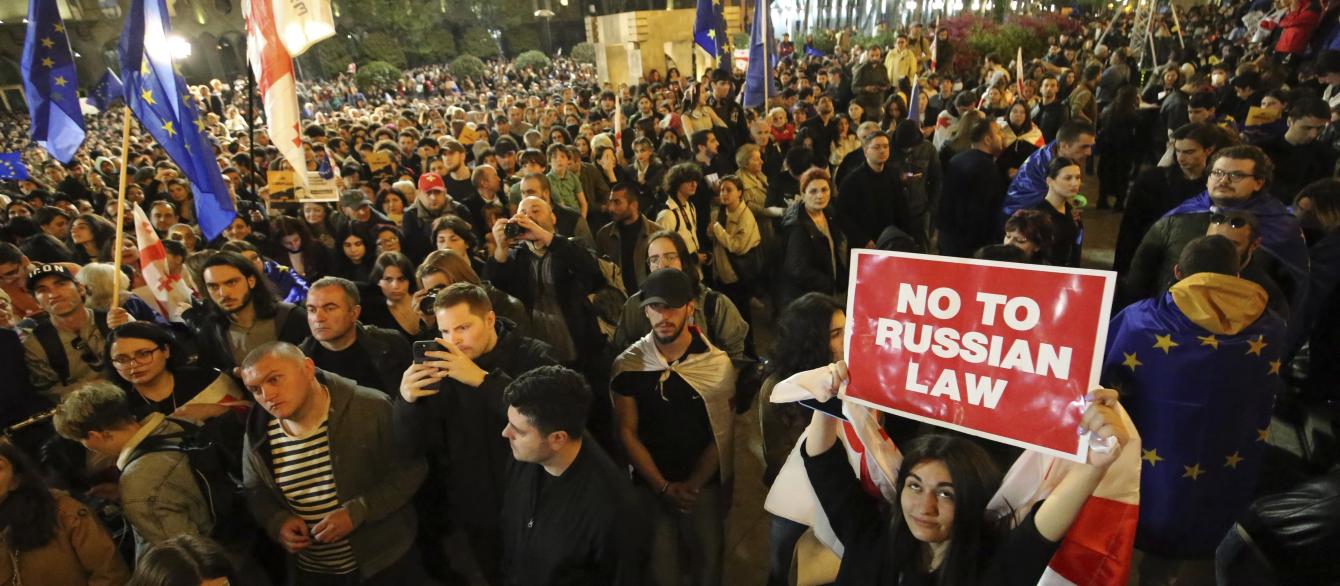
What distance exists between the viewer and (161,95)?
4.53 m

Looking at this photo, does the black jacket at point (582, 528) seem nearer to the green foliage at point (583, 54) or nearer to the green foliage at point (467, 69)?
the green foliage at point (467, 69)

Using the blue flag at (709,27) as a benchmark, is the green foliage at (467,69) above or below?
below

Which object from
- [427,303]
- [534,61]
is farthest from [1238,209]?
[534,61]

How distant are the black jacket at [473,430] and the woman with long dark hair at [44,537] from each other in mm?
1118

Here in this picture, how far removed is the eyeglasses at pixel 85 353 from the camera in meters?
4.15

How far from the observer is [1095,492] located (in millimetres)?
1910

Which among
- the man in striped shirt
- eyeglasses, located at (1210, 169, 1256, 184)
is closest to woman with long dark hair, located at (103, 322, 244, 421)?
the man in striped shirt

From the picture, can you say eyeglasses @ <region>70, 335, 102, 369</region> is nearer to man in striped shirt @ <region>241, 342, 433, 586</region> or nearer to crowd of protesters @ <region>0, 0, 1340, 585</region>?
crowd of protesters @ <region>0, 0, 1340, 585</region>

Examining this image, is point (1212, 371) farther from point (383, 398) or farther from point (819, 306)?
point (383, 398)

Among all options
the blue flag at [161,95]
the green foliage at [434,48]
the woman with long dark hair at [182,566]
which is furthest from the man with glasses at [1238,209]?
the green foliage at [434,48]

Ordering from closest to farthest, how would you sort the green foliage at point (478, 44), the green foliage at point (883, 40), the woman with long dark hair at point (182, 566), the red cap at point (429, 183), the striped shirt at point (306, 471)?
the woman with long dark hair at point (182, 566), the striped shirt at point (306, 471), the red cap at point (429, 183), the green foliage at point (883, 40), the green foliage at point (478, 44)

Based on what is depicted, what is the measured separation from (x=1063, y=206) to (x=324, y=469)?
472 cm

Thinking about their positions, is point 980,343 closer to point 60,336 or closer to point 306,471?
point 306,471

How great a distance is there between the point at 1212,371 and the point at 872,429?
1699 millimetres
